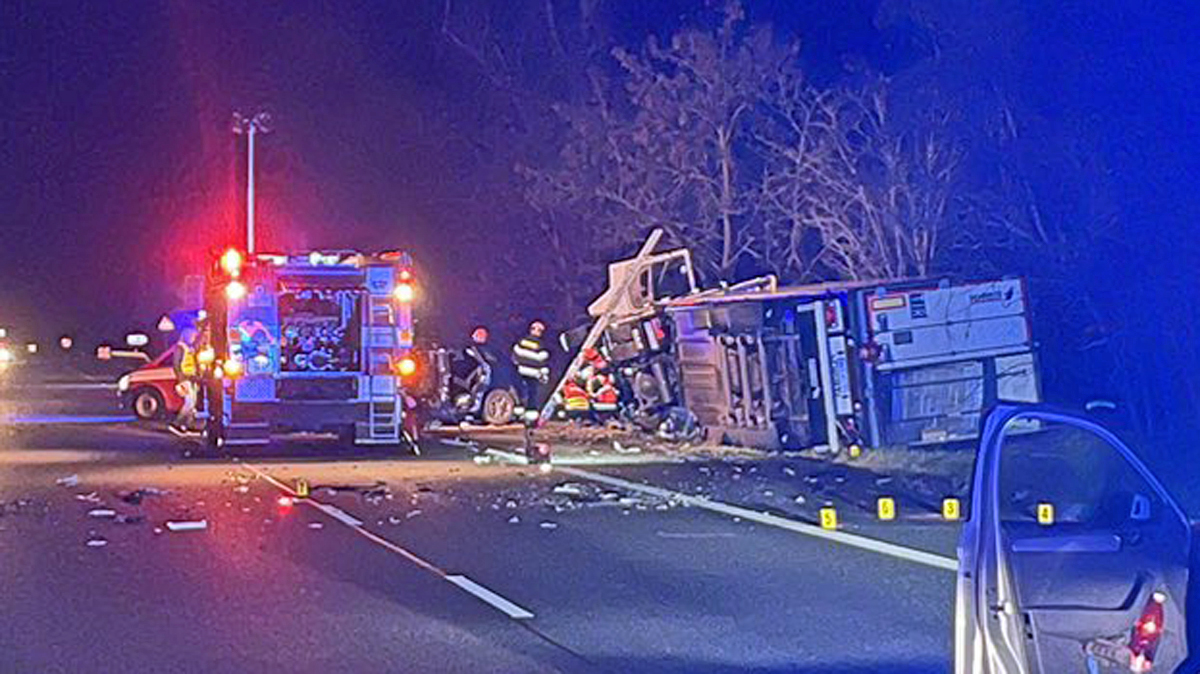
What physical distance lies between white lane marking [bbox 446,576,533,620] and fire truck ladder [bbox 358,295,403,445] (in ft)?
35.4

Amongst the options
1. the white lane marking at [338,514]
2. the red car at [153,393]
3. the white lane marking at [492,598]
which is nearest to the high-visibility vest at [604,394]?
the red car at [153,393]

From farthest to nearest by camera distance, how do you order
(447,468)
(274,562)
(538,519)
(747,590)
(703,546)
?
(447,468)
(538,519)
(703,546)
(274,562)
(747,590)

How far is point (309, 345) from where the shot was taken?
2302cm

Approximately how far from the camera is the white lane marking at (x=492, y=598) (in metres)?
10.6

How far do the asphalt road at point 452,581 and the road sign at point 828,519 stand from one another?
202mm

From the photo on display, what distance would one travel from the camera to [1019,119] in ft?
75.3

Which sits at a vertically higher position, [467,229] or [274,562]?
[467,229]

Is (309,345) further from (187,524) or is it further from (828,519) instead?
(828,519)

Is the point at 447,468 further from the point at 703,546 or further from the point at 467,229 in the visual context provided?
the point at 467,229

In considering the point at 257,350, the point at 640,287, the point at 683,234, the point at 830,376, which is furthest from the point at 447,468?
the point at 683,234

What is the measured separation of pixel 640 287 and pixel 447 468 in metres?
6.71

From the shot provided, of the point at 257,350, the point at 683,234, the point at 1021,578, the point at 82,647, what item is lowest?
the point at 82,647

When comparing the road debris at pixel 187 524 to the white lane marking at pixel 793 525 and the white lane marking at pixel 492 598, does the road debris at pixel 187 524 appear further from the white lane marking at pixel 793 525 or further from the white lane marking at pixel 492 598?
the white lane marking at pixel 793 525

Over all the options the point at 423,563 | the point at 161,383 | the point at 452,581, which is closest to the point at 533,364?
the point at 161,383
